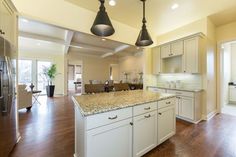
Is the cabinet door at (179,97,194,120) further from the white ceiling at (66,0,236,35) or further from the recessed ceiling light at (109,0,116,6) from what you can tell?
the recessed ceiling light at (109,0,116,6)

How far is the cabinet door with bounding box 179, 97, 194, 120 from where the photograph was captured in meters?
3.29

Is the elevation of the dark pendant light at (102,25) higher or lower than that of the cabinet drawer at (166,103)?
higher

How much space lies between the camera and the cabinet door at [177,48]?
12.4 feet

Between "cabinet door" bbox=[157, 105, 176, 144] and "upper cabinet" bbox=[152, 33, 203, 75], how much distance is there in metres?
1.83

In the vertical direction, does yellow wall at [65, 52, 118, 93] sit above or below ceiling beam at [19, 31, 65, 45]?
below

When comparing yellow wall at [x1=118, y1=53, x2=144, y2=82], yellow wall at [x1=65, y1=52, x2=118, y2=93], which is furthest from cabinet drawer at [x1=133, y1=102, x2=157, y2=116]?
yellow wall at [x1=65, y1=52, x2=118, y2=93]

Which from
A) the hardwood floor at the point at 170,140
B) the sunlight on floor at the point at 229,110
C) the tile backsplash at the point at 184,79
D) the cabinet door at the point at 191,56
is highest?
the cabinet door at the point at 191,56

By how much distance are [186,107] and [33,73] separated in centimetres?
853

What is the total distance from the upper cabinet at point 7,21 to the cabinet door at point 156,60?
409 cm

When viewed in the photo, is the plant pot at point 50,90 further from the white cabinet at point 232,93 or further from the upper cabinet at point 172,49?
the white cabinet at point 232,93

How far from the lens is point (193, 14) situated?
3.44 metres

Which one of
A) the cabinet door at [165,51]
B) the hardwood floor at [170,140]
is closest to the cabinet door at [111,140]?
the hardwood floor at [170,140]

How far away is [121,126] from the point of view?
157cm

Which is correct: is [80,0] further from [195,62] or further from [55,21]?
[195,62]
